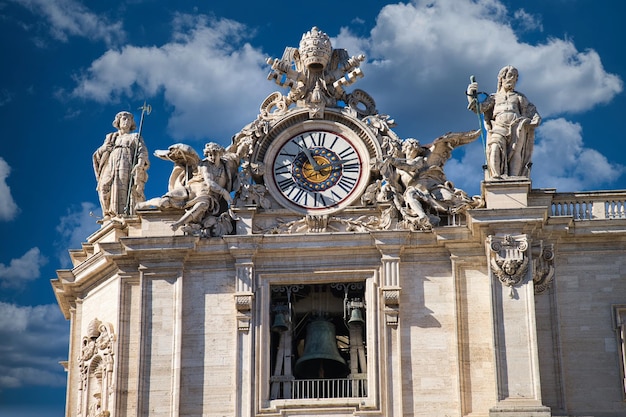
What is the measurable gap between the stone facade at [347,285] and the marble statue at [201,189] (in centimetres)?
4

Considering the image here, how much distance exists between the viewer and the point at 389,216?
1250 inches

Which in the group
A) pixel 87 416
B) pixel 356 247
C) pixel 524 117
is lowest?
pixel 87 416

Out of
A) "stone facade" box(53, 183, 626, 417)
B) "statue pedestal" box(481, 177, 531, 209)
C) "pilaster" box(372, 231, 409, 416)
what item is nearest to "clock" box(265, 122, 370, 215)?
"stone facade" box(53, 183, 626, 417)

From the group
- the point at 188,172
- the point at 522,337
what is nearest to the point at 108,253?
the point at 188,172

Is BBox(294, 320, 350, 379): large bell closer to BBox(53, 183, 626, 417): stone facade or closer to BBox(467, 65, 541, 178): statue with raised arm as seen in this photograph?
BBox(53, 183, 626, 417): stone facade

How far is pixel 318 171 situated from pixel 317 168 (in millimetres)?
66

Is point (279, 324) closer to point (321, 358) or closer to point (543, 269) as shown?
point (321, 358)

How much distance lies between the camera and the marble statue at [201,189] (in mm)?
32000

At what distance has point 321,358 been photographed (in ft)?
104

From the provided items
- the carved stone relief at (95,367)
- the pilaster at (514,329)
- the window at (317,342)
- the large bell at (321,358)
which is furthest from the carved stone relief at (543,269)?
the carved stone relief at (95,367)

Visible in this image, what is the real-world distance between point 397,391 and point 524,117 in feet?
18.6

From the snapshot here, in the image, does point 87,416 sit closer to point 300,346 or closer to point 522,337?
point 300,346

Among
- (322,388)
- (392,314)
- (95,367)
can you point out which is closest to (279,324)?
(322,388)

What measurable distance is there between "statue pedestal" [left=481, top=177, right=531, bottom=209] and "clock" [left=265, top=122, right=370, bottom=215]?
244cm
